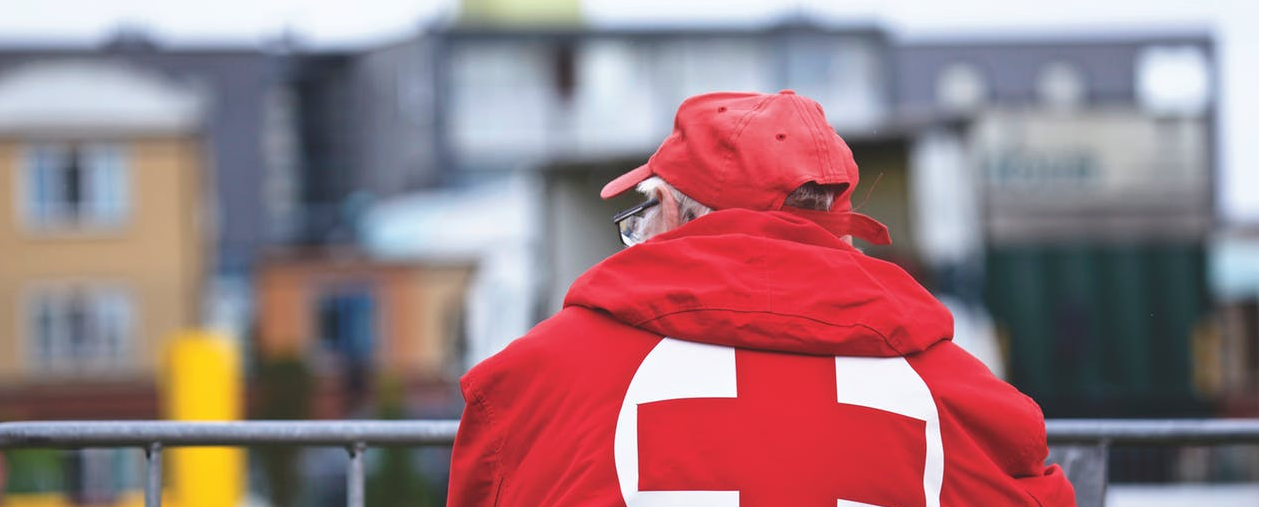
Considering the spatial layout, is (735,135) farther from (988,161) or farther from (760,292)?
(988,161)

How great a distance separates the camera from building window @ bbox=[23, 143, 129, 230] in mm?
30906

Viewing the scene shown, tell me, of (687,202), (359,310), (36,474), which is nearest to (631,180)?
(687,202)

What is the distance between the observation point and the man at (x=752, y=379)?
68.4 inches

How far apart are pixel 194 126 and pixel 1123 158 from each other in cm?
1825

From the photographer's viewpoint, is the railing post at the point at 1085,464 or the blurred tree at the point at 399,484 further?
the blurred tree at the point at 399,484

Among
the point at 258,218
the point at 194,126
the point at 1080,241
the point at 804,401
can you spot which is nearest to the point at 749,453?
the point at 804,401

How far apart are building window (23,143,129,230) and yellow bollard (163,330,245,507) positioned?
1338 cm

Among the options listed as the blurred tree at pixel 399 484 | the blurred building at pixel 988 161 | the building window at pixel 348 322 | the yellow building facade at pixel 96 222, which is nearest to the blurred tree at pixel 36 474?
the blurred tree at pixel 399 484

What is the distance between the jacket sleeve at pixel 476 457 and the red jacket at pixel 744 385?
0.03m

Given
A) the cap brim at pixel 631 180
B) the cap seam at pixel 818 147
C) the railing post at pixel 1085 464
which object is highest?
the cap seam at pixel 818 147

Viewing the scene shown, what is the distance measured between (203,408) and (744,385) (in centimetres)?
1673

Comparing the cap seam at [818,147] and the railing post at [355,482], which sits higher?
the cap seam at [818,147]

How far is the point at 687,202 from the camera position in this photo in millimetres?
1906

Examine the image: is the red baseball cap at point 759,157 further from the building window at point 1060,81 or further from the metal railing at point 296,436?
the building window at point 1060,81
